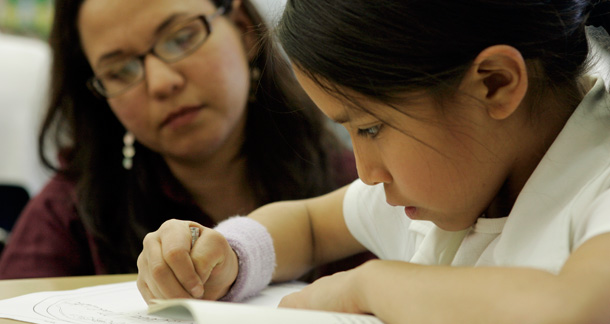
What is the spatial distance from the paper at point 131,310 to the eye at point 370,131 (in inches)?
5.9

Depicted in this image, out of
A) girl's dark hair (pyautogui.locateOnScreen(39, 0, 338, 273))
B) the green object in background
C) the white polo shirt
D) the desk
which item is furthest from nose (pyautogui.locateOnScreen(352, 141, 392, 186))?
the green object in background

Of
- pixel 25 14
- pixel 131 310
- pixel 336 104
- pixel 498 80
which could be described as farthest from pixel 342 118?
pixel 25 14

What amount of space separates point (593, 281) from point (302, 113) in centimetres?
81

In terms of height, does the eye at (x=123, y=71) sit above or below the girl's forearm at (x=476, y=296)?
above

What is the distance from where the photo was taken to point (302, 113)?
3.80 feet

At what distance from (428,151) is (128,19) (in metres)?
0.66

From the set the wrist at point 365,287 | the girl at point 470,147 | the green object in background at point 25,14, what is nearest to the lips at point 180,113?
the girl at point 470,147

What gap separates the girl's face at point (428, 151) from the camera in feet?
1.67

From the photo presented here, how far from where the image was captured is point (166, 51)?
104cm

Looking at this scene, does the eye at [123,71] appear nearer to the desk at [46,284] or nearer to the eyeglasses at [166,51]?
the eyeglasses at [166,51]

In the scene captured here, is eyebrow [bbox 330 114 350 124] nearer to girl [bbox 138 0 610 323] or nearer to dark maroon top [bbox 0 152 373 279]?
girl [bbox 138 0 610 323]

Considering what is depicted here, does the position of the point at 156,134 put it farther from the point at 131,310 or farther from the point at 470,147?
the point at 470,147

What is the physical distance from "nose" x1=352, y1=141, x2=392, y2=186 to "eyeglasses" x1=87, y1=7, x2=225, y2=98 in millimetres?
542

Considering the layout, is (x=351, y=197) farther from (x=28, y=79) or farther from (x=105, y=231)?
(x=28, y=79)
